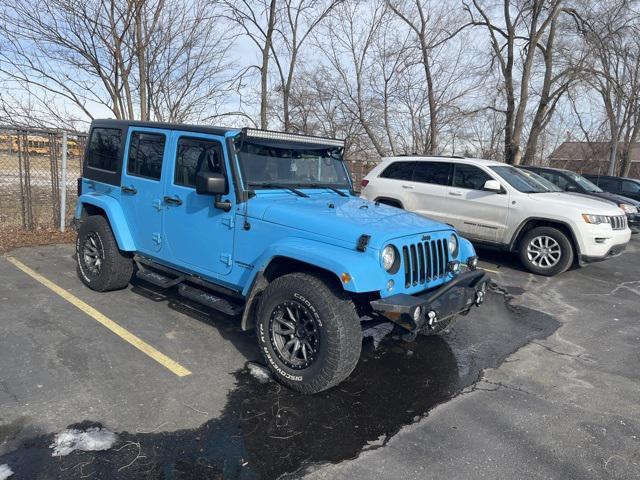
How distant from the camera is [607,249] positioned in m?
7.66

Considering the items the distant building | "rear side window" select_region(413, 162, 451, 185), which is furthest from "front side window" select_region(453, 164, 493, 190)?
the distant building

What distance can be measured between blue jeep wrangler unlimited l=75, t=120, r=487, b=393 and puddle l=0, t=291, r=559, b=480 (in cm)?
28

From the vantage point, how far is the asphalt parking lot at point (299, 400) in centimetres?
284

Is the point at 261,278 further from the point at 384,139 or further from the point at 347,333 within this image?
the point at 384,139

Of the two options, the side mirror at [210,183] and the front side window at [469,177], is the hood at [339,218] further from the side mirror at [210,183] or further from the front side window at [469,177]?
the front side window at [469,177]

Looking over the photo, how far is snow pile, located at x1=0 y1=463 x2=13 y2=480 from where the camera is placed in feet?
8.36

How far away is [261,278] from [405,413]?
152cm

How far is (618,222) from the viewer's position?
7.92 metres

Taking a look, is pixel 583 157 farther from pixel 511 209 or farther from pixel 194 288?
pixel 194 288

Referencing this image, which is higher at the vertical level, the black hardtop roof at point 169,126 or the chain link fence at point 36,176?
the black hardtop roof at point 169,126

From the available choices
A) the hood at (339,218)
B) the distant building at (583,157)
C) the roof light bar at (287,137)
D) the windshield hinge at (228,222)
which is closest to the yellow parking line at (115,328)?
the windshield hinge at (228,222)

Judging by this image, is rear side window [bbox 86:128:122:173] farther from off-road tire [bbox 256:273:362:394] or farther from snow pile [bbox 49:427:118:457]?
snow pile [bbox 49:427:118:457]

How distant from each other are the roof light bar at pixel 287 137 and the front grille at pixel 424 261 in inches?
65.9

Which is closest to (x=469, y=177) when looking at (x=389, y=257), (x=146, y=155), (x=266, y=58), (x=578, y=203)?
(x=578, y=203)
